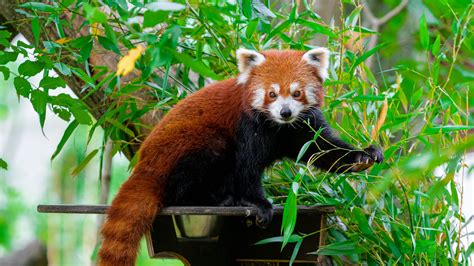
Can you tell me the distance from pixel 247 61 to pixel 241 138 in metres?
0.29

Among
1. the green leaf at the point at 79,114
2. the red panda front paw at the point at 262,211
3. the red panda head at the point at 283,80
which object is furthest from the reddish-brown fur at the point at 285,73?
the green leaf at the point at 79,114

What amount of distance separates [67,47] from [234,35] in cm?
69

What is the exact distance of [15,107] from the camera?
919 cm

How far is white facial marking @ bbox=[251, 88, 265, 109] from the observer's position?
2385 mm

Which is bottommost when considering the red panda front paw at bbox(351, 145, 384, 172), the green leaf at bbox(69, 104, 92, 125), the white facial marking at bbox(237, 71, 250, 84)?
the red panda front paw at bbox(351, 145, 384, 172)

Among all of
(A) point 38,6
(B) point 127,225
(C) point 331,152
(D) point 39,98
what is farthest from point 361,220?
(A) point 38,6

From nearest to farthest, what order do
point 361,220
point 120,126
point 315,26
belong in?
point 361,220 → point 315,26 → point 120,126

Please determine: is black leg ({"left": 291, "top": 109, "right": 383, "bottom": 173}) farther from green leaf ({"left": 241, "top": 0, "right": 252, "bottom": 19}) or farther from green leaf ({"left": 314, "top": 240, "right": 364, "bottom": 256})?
green leaf ({"left": 241, "top": 0, "right": 252, "bottom": 19})

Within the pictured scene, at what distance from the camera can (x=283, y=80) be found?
242 centimetres

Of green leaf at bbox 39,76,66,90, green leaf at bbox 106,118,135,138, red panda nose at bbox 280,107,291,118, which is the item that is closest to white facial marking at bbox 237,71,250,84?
red panda nose at bbox 280,107,291,118

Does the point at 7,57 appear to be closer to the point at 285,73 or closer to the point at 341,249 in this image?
the point at 285,73

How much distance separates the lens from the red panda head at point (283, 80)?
2.38 meters

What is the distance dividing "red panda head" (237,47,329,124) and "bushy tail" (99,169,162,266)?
505mm

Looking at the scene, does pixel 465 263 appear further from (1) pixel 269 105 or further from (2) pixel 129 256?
(2) pixel 129 256
